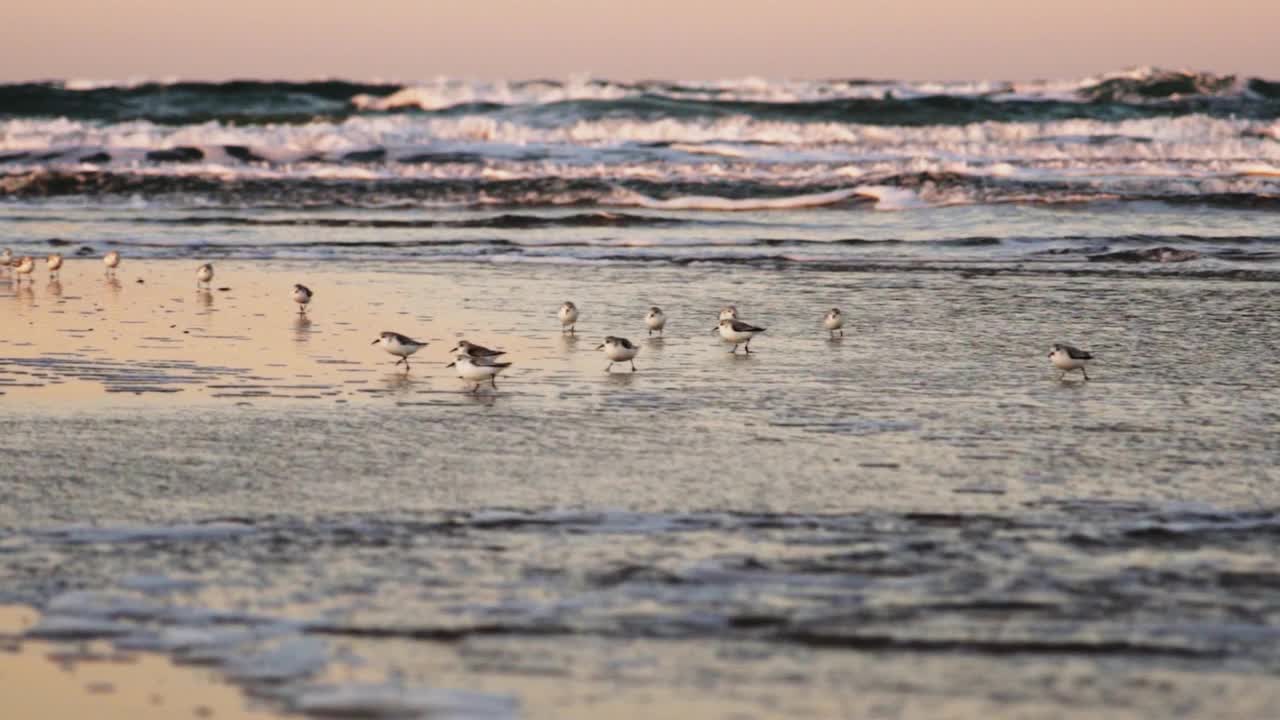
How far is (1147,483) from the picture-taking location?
9469 mm

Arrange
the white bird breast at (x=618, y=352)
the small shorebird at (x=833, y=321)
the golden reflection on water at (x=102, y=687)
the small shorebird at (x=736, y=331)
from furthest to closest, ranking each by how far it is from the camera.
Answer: the small shorebird at (x=833, y=321), the small shorebird at (x=736, y=331), the white bird breast at (x=618, y=352), the golden reflection on water at (x=102, y=687)

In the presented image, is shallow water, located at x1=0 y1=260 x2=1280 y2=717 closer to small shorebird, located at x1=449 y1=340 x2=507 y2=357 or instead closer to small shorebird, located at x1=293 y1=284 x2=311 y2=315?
small shorebird, located at x1=449 y1=340 x2=507 y2=357

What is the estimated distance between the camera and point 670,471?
32.1ft

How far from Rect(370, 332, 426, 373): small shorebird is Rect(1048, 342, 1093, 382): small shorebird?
4.48 m

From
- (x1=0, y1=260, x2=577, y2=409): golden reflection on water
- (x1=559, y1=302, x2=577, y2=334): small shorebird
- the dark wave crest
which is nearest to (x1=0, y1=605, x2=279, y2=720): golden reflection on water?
(x1=0, y1=260, x2=577, y2=409): golden reflection on water

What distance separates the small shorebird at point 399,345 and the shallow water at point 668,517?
0.19 m

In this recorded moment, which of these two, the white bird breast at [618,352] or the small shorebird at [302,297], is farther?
the small shorebird at [302,297]

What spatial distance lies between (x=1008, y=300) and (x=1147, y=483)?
927 cm

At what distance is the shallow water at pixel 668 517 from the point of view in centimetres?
638

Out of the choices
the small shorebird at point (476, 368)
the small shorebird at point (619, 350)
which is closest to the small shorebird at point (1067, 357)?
the small shorebird at point (619, 350)

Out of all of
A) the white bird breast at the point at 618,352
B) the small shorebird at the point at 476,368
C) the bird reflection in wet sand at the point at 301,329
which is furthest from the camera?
the bird reflection in wet sand at the point at 301,329

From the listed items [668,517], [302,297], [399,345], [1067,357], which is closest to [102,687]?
[668,517]

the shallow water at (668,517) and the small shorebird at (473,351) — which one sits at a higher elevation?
the small shorebird at (473,351)

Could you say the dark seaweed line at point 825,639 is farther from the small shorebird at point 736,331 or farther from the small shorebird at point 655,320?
the small shorebird at point 655,320
